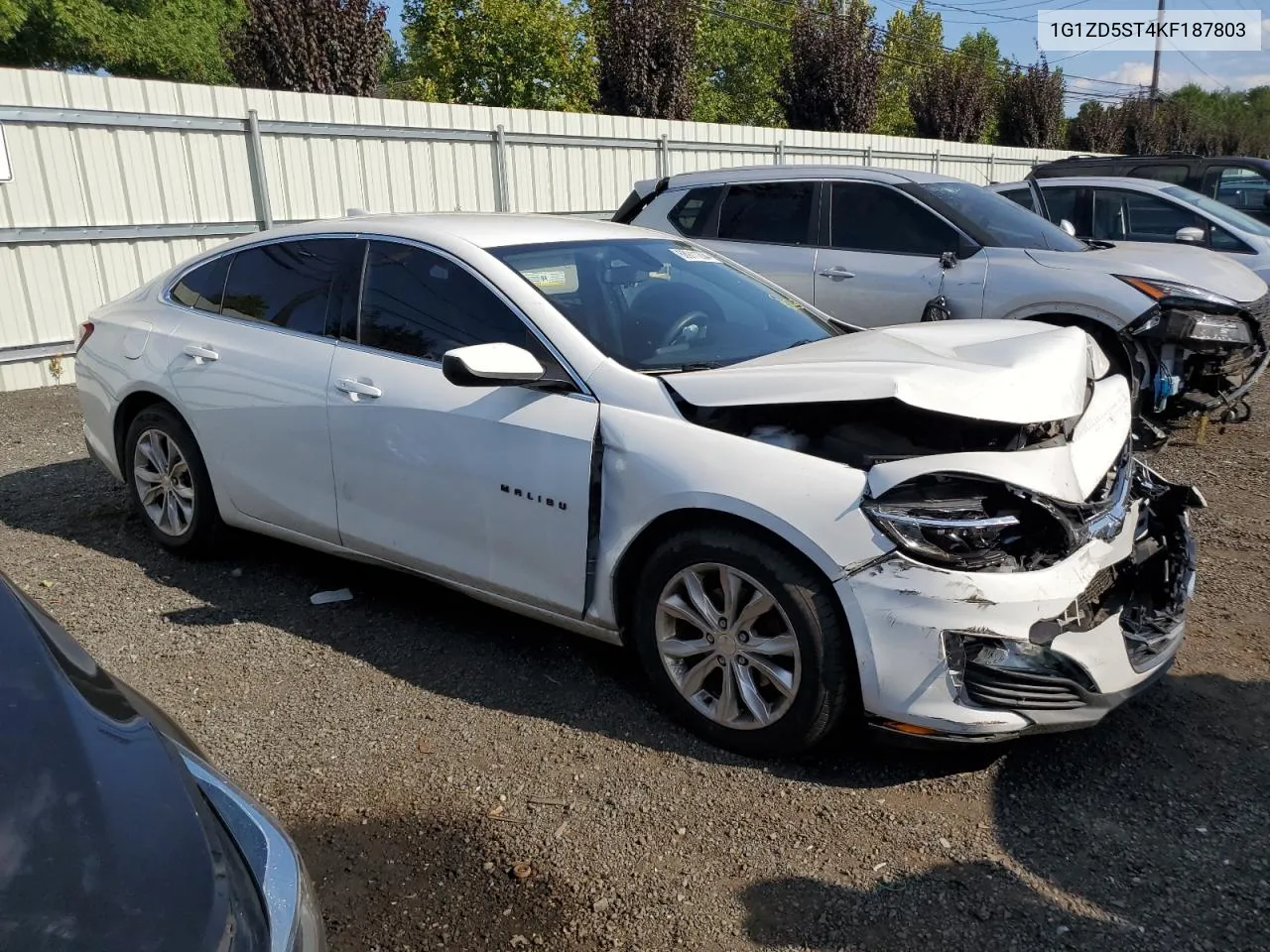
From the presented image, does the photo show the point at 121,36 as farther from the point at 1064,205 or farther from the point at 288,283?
the point at 288,283

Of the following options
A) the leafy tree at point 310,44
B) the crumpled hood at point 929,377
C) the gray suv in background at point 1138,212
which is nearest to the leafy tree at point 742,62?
the leafy tree at point 310,44

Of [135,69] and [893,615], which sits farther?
[135,69]

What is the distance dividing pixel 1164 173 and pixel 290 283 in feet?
37.9

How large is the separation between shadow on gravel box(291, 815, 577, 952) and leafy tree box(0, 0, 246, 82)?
1146 inches

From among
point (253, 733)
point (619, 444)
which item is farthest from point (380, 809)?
point (619, 444)

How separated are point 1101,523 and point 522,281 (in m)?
2.15

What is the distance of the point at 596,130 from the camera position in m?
13.9

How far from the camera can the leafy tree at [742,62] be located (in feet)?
157

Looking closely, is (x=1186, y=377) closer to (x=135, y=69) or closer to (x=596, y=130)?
(x=596, y=130)

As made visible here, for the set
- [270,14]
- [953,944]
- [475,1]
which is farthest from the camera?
[475,1]

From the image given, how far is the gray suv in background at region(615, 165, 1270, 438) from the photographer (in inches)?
253

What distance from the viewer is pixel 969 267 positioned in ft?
22.7

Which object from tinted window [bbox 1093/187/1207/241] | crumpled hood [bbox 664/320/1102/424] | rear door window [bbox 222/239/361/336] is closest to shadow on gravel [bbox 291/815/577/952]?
crumpled hood [bbox 664/320/1102/424]

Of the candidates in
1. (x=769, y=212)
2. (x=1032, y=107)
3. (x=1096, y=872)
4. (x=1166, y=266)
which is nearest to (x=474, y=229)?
(x=1096, y=872)
